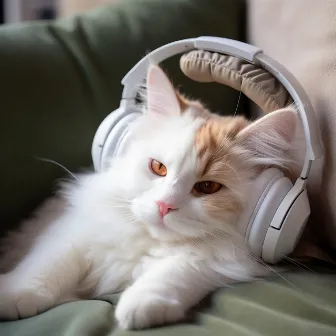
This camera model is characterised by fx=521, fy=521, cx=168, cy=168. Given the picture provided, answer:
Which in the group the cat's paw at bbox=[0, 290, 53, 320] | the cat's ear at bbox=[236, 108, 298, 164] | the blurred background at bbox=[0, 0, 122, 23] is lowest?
the cat's paw at bbox=[0, 290, 53, 320]

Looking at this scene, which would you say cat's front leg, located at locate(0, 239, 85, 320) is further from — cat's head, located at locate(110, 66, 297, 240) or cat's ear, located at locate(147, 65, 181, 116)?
cat's ear, located at locate(147, 65, 181, 116)

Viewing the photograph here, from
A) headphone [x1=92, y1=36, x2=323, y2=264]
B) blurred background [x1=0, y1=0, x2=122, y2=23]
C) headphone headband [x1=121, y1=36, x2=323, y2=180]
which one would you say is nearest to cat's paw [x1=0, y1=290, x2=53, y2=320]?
headphone [x1=92, y1=36, x2=323, y2=264]

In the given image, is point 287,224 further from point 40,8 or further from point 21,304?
point 40,8

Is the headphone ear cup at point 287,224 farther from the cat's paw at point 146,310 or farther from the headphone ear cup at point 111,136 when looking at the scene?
the headphone ear cup at point 111,136

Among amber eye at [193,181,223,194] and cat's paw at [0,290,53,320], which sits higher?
amber eye at [193,181,223,194]

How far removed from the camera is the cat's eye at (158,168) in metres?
1.04

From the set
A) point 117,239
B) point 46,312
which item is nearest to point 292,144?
point 117,239

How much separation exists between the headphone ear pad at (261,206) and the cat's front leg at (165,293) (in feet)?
0.33

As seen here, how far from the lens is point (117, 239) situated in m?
1.08

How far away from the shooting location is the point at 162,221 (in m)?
0.98

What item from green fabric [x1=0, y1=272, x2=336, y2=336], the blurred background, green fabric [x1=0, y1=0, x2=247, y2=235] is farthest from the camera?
the blurred background

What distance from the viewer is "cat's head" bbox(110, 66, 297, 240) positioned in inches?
38.6

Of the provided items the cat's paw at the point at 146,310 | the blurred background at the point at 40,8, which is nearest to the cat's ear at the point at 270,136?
the cat's paw at the point at 146,310

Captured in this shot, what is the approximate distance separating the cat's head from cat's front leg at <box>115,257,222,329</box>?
0.22ft
